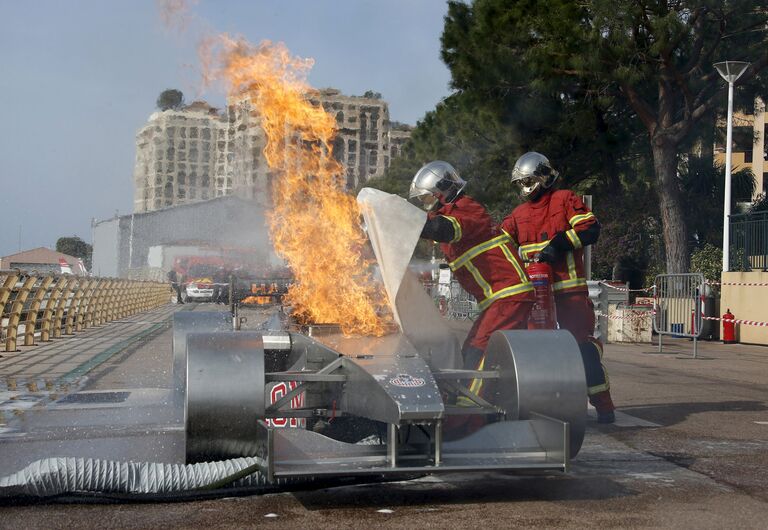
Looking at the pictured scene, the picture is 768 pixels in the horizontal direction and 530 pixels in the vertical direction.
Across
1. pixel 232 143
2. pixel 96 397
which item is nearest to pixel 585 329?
pixel 96 397

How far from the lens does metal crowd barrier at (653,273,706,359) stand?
55.8ft

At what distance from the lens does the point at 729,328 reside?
21703 millimetres

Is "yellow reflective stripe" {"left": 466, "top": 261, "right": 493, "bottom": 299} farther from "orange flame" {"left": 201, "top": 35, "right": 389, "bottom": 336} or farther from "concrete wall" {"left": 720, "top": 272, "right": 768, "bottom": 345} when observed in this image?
"concrete wall" {"left": 720, "top": 272, "right": 768, "bottom": 345}

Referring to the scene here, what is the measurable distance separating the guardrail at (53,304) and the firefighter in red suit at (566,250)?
996cm

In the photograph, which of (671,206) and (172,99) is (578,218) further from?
(671,206)

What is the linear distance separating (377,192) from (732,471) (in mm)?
2834

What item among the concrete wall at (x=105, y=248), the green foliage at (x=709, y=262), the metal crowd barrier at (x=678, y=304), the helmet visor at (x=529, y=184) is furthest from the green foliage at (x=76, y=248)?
the helmet visor at (x=529, y=184)

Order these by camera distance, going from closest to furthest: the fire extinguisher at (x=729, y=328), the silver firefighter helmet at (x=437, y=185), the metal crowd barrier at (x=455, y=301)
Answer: the silver firefighter helmet at (x=437, y=185) → the fire extinguisher at (x=729, y=328) → the metal crowd barrier at (x=455, y=301)

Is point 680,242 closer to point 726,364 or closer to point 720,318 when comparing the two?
point 720,318

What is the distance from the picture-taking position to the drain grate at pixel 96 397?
8.94m

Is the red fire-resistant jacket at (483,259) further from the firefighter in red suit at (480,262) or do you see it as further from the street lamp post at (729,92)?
the street lamp post at (729,92)

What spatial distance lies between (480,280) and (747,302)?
16.5 m

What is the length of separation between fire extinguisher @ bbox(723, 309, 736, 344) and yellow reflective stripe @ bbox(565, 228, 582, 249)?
51.3ft

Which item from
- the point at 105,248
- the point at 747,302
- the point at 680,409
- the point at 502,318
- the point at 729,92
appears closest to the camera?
the point at 502,318
